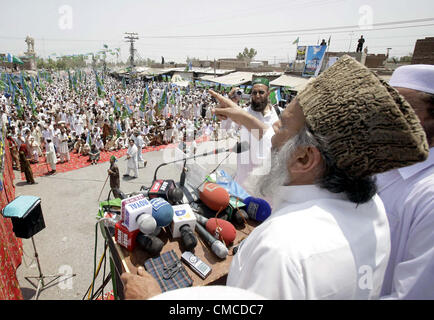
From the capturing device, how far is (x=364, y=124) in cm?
87

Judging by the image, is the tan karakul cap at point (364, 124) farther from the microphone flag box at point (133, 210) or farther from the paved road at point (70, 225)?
the paved road at point (70, 225)

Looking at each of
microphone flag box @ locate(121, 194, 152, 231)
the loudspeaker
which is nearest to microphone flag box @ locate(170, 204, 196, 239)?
microphone flag box @ locate(121, 194, 152, 231)

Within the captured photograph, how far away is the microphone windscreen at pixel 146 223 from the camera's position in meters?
1.83

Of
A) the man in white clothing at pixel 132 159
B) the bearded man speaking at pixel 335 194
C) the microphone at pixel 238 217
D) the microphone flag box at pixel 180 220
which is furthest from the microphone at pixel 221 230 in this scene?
the man in white clothing at pixel 132 159

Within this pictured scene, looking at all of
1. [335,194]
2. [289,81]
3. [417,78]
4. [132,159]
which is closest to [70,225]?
[132,159]

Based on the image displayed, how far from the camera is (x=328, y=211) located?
2.90 feet

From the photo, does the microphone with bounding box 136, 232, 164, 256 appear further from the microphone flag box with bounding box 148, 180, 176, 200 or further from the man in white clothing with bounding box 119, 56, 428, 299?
the man in white clothing with bounding box 119, 56, 428, 299

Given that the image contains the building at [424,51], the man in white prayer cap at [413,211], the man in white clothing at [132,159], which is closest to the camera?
the man in white prayer cap at [413,211]

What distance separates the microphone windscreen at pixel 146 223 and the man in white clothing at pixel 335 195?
3.36ft

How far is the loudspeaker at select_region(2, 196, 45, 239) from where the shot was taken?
10.4 ft

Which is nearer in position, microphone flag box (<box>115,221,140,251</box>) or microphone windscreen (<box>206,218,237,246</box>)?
microphone flag box (<box>115,221,140,251</box>)

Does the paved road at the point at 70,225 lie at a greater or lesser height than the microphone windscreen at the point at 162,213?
lesser
